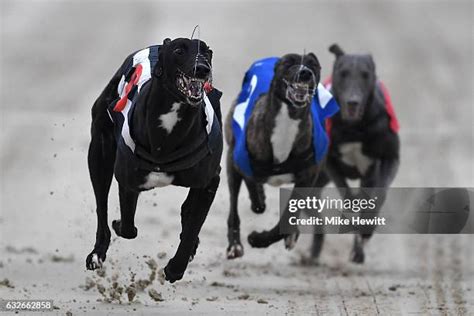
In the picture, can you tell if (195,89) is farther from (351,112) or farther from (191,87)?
(351,112)

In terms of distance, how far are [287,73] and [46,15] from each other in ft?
55.9

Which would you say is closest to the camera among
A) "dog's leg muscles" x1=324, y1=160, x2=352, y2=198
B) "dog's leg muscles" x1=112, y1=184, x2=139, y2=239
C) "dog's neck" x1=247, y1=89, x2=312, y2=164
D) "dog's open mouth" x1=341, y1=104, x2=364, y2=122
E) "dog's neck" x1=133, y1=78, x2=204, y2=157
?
"dog's neck" x1=133, y1=78, x2=204, y2=157

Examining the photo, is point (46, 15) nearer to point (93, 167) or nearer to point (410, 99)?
Answer: point (410, 99)

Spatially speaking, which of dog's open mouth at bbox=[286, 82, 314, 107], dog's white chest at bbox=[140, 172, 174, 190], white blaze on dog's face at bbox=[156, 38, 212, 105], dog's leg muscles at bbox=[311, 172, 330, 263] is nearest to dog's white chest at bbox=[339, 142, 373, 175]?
dog's leg muscles at bbox=[311, 172, 330, 263]

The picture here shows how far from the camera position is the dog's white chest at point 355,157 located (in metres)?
9.24

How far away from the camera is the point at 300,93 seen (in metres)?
7.46

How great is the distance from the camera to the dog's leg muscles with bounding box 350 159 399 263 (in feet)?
30.0

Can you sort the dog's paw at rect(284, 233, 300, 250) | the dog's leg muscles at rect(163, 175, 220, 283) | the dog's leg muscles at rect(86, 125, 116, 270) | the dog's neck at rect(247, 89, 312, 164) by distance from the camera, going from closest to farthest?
the dog's leg muscles at rect(163, 175, 220, 283) → the dog's leg muscles at rect(86, 125, 116, 270) → the dog's neck at rect(247, 89, 312, 164) → the dog's paw at rect(284, 233, 300, 250)

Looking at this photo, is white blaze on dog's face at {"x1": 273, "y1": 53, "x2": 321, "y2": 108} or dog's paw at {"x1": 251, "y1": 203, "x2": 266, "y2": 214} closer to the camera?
white blaze on dog's face at {"x1": 273, "y1": 53, "x2": 321, "y2": 108}

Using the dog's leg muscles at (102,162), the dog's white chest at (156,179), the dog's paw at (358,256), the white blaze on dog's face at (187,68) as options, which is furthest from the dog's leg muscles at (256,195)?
the white blaze on dog's face at (187,68)

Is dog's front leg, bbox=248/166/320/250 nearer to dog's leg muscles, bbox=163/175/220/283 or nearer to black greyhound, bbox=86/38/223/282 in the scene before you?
black greyhound, bbox=86/38/223/282

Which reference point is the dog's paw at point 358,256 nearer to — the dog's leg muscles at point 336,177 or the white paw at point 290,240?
the dog's leg muscles at point 336,177

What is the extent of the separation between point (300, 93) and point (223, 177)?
163 inches

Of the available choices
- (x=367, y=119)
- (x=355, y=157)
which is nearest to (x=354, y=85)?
(x=367, y=119)
